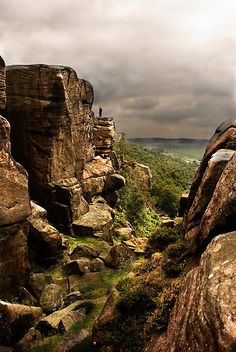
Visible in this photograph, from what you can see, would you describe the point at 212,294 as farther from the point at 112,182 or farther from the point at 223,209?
the point at 112,182

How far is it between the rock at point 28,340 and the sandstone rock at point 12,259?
545 centimetres

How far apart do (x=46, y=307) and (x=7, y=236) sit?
6.22 m

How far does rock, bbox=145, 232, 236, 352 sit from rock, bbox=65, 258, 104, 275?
62.6ft

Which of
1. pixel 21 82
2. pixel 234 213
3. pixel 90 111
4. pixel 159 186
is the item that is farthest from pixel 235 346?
pixel 159 186

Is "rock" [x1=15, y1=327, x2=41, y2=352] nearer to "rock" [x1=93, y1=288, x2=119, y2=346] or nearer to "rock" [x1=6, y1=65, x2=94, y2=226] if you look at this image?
"rock" [x1=93, y1=288, x2=119, y2=346]

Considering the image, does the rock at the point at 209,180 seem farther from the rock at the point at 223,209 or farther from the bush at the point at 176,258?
the rock at the point at 223,209

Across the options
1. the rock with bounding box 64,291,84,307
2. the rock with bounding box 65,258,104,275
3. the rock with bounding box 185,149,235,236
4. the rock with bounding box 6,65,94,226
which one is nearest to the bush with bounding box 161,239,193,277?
the rock with bounding box 185,149,235,236

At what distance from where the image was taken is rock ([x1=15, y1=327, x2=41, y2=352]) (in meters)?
20.3

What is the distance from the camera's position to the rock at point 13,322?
21109 millimetres

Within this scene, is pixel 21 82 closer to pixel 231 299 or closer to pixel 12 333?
pixel 12 333

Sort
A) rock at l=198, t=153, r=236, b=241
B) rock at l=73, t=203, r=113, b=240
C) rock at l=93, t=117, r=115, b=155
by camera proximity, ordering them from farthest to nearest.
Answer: rock at l=93, t=117, r=115, b=155, rock at l=73, t=203, r=113, b=240, rock at l=198, t=153, r=236, b=241

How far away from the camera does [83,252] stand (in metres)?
35.5

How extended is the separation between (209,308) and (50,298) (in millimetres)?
19116

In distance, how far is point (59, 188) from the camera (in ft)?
139
